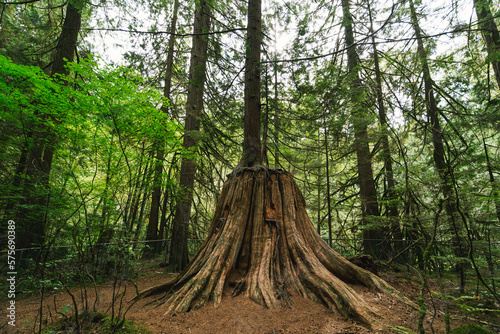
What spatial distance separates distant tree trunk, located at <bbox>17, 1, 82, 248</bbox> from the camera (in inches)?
225

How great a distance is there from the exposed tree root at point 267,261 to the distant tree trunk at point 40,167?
14.5ft

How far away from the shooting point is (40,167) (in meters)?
5.94

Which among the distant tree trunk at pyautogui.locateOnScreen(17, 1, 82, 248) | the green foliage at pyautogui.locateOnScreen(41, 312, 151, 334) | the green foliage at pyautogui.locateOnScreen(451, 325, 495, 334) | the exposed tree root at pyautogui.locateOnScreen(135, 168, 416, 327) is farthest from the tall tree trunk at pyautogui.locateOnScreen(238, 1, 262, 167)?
the distant tree trunk at pyautogui.locateOnScreen(17, 1, 82, 248)

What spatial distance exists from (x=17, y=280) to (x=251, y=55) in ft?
28.1

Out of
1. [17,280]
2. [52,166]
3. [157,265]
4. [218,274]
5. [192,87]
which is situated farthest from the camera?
[157,265]

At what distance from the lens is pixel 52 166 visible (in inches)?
274

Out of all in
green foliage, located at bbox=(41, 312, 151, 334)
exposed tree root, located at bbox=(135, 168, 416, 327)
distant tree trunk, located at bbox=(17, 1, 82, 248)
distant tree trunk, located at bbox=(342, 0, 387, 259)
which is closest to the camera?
green foliage, located at bbox=(41, 312, 151, 334)

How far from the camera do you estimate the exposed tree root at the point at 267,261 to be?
3.15 meters

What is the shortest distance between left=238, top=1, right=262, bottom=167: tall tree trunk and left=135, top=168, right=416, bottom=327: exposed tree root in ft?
1.58

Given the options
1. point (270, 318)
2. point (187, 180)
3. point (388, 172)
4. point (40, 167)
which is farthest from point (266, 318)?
point (388, 172)

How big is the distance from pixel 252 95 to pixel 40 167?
5.95m

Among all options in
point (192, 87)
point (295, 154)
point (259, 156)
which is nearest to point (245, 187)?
point (259, 156)

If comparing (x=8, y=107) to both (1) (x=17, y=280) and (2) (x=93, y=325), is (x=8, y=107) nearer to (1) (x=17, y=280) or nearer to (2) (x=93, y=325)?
(1) (x=17, y=280)

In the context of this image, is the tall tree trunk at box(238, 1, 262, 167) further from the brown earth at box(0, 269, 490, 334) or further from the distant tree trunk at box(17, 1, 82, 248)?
the distant tree trunk at box(17, 1, 82, 248)
